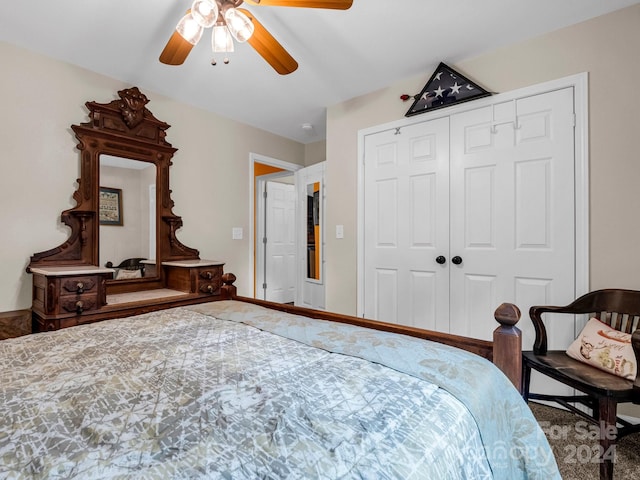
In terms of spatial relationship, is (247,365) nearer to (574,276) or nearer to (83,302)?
(83,302)

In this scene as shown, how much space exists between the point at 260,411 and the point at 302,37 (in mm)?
2227

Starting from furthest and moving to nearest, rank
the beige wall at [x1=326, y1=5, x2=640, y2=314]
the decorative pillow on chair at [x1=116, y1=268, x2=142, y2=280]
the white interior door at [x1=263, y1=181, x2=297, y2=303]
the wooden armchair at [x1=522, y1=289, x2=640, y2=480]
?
the white interior door at [x1=263, y1=181, x2=297, y2=303] < the decorative pillow on chair at [x1=116, y1=268, x2=142, y2=280] < the beige wall at [x1=326, y1=5, x2=640, y2=314] < the wooden armchair at [x1=522, y1=289, x2=640, y2=480]

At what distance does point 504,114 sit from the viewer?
229 centimetres

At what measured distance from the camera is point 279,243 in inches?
202

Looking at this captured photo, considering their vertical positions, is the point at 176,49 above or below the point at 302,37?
below

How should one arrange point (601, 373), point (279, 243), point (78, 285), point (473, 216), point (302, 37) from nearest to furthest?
point (601, 373), point (78, 285), point (302, 37), point (473, 216), point (279, 243)

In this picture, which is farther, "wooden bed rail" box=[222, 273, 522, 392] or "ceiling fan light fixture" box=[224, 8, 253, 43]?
"ceiling fan light fixture" box=[224, 8, 253, 43]

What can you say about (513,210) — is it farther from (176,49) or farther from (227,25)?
(176,49)

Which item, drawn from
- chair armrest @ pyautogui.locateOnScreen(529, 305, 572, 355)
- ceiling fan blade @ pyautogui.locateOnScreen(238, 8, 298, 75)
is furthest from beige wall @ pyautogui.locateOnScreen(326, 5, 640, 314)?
ceiling fan blade @ pyautogui.locateOnScreen(238, 8, 298, 75)

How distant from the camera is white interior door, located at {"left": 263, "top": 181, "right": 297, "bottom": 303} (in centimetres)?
496

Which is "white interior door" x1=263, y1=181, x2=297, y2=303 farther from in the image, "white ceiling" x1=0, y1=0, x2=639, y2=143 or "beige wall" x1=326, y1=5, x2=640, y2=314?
"beige wall" x1=326, y1=5, x2=640, y2=314

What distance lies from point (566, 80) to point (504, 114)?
372 millimetres

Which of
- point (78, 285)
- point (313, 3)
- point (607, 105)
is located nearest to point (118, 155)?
point (78, 285)

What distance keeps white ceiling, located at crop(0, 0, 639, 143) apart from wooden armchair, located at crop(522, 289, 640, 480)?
173 cm
